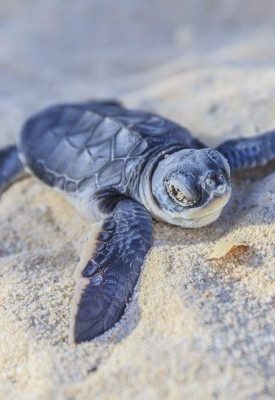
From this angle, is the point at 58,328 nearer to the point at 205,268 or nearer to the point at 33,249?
the point at 205,268

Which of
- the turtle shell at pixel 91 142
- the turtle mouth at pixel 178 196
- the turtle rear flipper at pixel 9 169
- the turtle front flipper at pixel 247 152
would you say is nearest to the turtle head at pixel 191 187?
the turtle mouth at pixel 178 196

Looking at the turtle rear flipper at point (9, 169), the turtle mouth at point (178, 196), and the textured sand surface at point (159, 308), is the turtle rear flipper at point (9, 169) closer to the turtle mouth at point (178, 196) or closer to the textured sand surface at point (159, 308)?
the textured sand surface at point (159, 308)

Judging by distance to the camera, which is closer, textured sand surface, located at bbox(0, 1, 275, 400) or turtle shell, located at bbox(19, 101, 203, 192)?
textured sand surface, located at bbox(0, 1, 275, 400)

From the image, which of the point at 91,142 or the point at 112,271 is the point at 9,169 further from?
the point at 112,271

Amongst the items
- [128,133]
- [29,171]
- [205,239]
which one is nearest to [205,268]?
[205,239]

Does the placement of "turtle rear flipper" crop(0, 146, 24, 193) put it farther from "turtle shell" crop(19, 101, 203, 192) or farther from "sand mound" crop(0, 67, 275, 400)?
"sand mound" crop(0, 67, 275, 400)

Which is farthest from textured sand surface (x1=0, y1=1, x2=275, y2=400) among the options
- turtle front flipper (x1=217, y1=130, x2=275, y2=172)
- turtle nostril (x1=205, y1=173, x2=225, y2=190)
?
turtle nostril (x1=205, y1=173, x2=225, y2=190)

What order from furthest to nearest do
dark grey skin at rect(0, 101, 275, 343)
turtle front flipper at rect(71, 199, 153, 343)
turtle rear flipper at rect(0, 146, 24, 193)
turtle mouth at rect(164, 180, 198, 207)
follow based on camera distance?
turtle rear flipper at rect(0, 146, 24, 193) → turtle mouth at rect(164, 180, 198, 207) → dark grey skin at rect(0, 101, 275, 343) → turtle front flipper at rect(71, 199, 153, 343)
